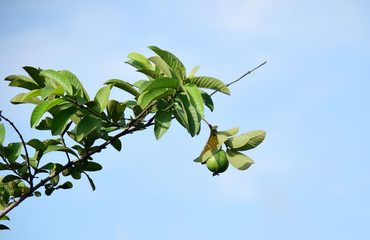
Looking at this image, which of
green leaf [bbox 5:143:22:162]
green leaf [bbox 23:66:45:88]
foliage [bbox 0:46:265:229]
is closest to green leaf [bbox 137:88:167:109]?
foliage [bbox 0:46:265:229]

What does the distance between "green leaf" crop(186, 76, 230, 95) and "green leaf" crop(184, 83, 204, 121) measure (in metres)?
0.06

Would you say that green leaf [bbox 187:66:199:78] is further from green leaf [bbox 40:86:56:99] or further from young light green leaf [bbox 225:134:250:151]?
green leaf [bbox 40:86:56:99]

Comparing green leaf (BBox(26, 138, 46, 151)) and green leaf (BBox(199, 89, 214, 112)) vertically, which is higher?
green leaf (BBox(199, 89, 214, 112))

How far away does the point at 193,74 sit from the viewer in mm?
2186

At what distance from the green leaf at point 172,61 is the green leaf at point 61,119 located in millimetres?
491

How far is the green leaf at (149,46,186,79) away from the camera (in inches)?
81.1

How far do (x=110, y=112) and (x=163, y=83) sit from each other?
405 mm

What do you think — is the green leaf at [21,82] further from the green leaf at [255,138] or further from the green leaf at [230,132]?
the green leaf at [255,138]

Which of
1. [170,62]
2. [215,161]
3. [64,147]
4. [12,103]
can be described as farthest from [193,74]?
[12,103]

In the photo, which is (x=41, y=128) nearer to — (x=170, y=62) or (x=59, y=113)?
(x=59, y=113)

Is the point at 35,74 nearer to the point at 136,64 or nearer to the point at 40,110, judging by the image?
the point at 40,110

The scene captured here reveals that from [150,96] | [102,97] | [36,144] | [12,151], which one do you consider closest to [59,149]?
[36,144]

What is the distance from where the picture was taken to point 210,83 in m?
2.15

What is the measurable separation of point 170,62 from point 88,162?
0.89 meters
